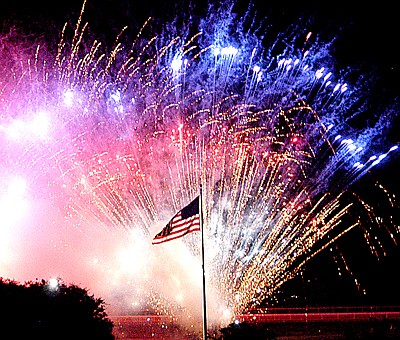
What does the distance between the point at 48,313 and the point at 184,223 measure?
4.33 metres

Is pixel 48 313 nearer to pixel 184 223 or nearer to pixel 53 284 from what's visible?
pixel 53 284

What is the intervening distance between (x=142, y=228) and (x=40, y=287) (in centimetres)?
1569

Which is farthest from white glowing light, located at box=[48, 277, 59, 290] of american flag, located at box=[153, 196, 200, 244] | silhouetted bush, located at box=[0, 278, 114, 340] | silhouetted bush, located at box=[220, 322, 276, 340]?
silhouetted bush, located at box=[220, 322, 276, 340]

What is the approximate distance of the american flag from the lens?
13.4 meters

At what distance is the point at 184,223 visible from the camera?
13.5 metres

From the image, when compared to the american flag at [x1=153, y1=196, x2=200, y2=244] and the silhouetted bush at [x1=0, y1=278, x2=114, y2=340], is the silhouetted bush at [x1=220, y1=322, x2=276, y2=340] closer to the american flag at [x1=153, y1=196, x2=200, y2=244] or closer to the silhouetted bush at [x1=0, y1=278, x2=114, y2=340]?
the american flag at [x1=153, y1=196, x2=200, y2=244]

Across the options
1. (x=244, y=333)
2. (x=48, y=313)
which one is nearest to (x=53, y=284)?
(x=48, y=313)

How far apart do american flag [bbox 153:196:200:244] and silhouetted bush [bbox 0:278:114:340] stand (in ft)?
8.85

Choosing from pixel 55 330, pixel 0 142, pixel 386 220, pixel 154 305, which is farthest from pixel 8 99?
pixel 386 220

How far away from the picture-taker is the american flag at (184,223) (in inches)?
526

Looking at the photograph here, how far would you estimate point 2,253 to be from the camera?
25.9 metres

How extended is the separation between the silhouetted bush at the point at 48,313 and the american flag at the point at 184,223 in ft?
8.85

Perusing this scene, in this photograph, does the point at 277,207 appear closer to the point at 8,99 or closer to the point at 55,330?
the point at 8,99

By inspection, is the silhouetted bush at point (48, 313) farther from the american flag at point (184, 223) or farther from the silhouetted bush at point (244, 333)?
the silhouetted bush at point (244, 333)
